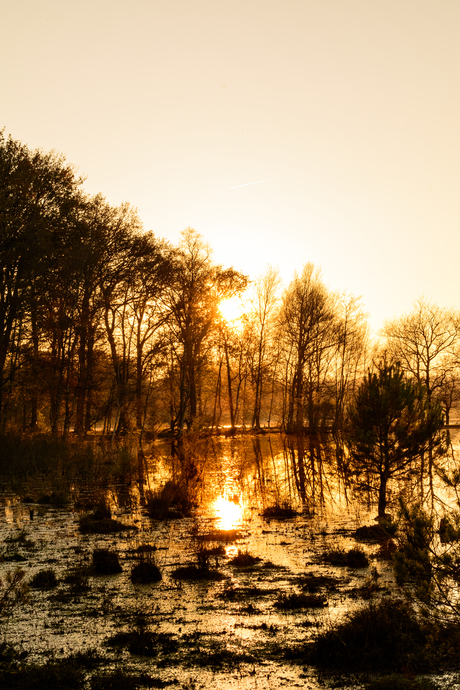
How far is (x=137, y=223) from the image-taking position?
3312 cm

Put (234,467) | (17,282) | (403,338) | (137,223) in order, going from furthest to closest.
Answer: (403,338) < (137,223) < (234,467) < (17,282)

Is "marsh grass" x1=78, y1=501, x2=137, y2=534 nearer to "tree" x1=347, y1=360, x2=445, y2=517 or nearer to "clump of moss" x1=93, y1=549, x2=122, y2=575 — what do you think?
"clump of moss" x1=93, y1=549, x2=122, y2=575

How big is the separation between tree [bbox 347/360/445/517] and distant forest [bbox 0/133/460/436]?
858 millimetres

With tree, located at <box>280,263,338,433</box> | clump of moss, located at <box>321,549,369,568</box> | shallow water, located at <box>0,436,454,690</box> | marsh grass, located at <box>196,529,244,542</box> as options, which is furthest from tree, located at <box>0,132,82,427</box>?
tree, located at <box>280,263,338,433</box>

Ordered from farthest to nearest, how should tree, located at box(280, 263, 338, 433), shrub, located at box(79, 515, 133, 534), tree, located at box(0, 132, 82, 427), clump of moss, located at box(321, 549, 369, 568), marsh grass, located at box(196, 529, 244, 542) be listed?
tree, located at box(280, 263, 338, 433) → tree, located at box(0, 132, 82, 427) → shrub, located at box(79, 515, 133, 534) → marsh grass, located at box(196, 529, 244, 542) → clump of moss, located at box(321, 549, 369, 568)

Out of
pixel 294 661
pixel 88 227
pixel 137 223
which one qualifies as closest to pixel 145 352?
pixel 137 223

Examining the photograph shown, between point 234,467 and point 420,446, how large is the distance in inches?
580

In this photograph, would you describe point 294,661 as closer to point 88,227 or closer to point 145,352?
point 88,227

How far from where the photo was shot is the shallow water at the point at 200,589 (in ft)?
21.4

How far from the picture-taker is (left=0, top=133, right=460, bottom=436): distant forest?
2333 centimetres

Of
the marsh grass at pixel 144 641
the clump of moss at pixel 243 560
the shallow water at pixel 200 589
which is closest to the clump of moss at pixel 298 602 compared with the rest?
the shallow water at pixel 200 589

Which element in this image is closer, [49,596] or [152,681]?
[152,681]

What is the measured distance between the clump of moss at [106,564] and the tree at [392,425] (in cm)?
671

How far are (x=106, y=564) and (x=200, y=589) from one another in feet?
6.28
